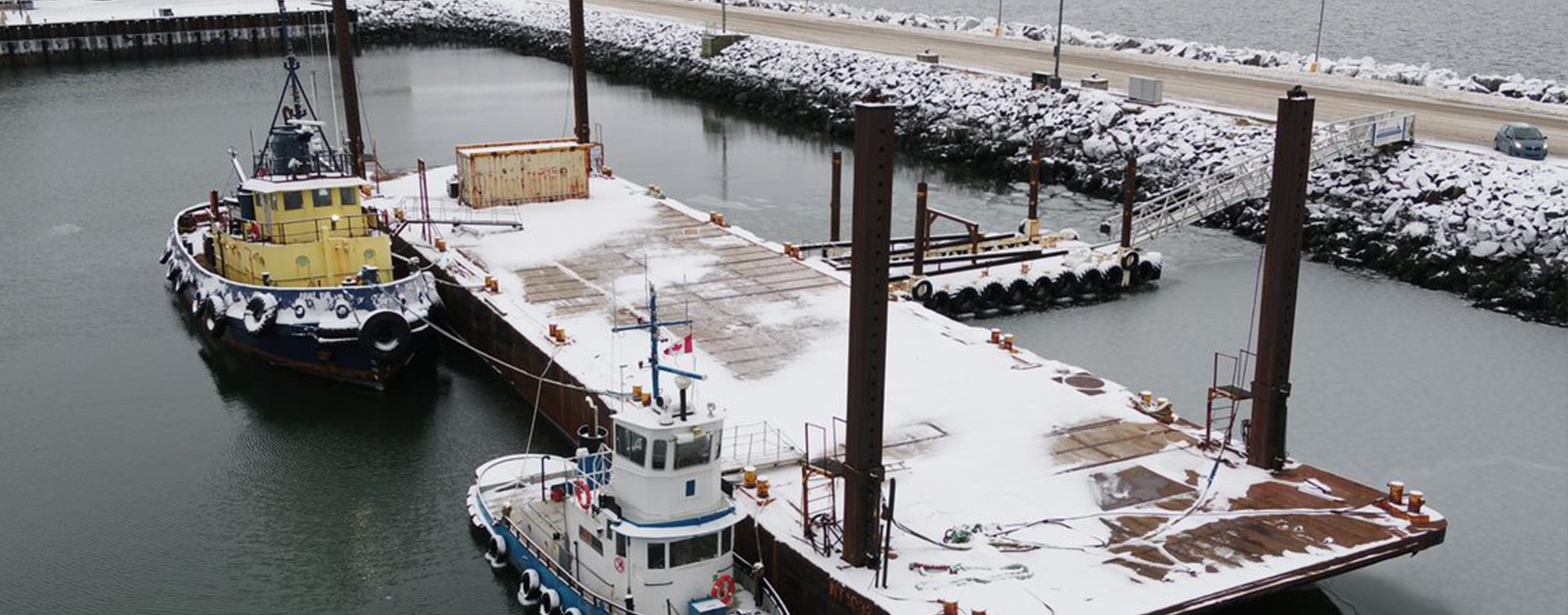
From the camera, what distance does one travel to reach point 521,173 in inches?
1564

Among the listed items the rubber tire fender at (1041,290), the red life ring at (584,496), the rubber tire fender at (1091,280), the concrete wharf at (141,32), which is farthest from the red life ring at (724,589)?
the concrete wharf at (141,32)

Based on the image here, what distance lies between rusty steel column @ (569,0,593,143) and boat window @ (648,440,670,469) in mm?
29169

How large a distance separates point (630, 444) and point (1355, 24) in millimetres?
124429

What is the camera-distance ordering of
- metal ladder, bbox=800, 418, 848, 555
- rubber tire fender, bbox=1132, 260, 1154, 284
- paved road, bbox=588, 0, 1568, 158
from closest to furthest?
metal ladder, bbox=800, 418, 848, 555, rubber tire fender, bbox=1132, 260, 1154, 284, paved road, bbox=588, 0, 1568, 158

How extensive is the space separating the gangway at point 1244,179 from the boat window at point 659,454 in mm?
23857

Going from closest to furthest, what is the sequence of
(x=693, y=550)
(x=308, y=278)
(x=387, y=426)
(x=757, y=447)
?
(x=693, y=550) → (x=757, y=447) → (x=387, y=426) → (x=308, y=278)

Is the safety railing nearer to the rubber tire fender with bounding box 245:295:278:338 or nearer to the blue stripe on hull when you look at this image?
the blue stripe on hull

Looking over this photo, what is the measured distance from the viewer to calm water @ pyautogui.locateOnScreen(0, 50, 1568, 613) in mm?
21031

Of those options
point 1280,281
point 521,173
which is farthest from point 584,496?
point 521,173

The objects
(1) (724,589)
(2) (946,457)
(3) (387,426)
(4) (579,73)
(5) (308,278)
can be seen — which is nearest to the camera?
(1) (724,589)

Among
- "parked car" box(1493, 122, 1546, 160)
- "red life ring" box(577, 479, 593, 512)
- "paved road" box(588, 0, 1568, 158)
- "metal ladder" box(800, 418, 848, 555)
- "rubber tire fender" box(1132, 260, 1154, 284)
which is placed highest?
"paved road" box(588, 0, 1568, 158)

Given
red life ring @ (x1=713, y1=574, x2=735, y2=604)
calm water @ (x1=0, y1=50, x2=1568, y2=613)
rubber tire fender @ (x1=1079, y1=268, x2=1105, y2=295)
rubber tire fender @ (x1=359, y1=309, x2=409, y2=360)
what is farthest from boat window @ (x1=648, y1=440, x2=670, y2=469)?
rubber tire fender @ (x1=1079, y1=268, x2=1105, y2=295)

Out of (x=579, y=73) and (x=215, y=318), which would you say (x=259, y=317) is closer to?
(x=215, y=318)

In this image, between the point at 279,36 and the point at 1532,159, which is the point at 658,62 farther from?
the point at 1532,159
